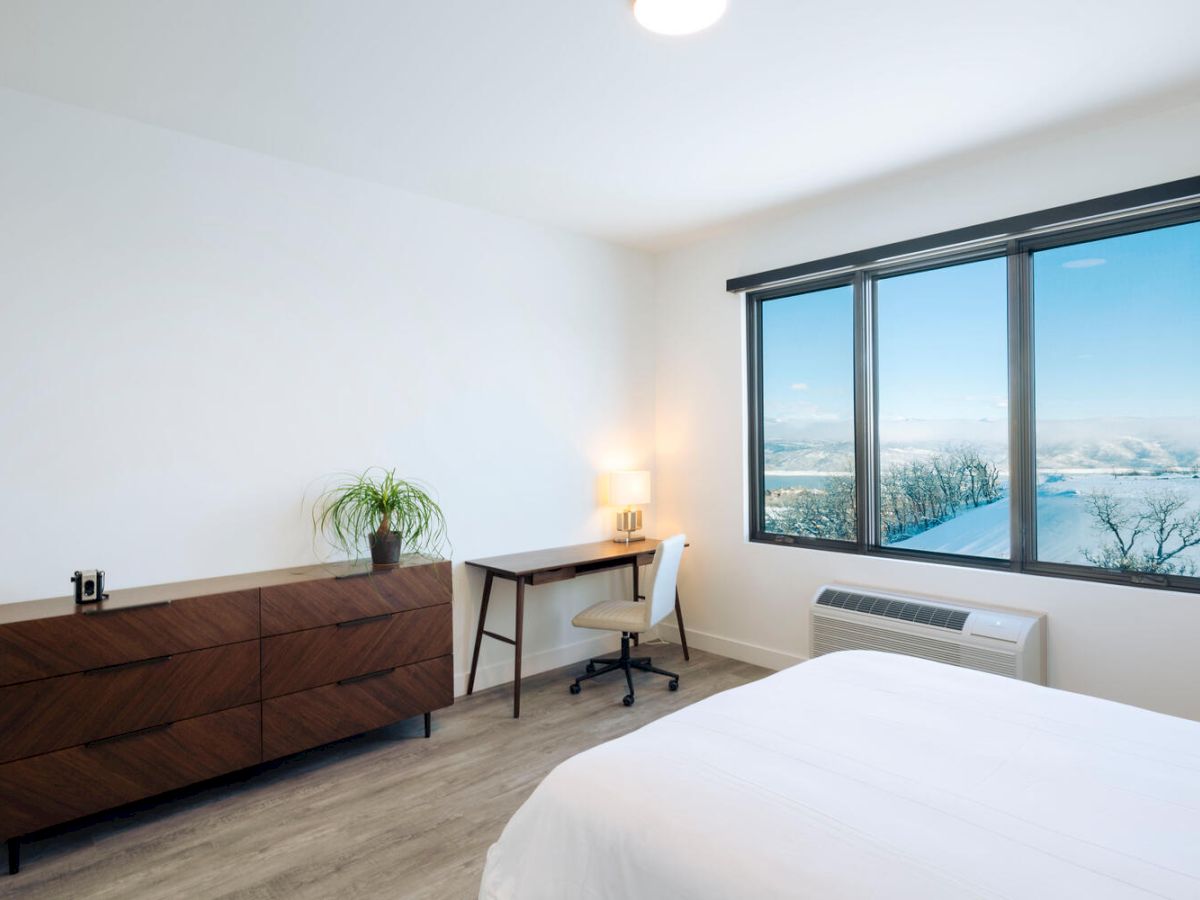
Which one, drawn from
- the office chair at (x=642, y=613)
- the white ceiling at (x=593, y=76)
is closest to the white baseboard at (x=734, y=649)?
the office chair at (x=642, y=613)

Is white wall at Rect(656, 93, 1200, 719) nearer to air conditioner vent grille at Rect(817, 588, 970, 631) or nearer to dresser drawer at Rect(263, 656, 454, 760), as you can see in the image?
air conditioner vent grille at Rect(817, 588, 970, 631)

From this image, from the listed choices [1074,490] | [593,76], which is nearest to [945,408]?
[1074,490]

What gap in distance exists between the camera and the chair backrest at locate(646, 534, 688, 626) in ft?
11.8

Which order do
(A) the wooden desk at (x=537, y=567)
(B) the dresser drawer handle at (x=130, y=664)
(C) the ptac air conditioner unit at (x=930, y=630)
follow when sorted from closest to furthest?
(B) the dresser drawer handle at (x=130, y=664) < (C) the ptac air conditioner unit at (x=930, y=630) < (A) the wooden desk at (x=537, y=567)

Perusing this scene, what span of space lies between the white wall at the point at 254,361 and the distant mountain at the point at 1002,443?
1275 mm

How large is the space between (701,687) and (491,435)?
6.00ft

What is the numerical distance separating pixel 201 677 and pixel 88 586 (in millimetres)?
503

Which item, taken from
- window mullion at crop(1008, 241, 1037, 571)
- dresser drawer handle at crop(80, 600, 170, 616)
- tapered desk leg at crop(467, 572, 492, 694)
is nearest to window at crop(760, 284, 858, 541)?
window mullion at crop(1008, 241, 1037, 571)

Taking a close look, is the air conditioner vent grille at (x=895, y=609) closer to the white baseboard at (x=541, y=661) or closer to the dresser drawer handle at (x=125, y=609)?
the white baseboard at (x=541, y=661)

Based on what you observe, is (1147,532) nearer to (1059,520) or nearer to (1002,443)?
(1059,520)

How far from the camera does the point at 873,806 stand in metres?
1.39

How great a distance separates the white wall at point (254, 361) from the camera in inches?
101

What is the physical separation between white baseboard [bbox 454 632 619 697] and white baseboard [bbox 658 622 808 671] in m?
0.11

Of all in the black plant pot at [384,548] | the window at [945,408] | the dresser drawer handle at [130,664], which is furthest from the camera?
the window at [945,408]
